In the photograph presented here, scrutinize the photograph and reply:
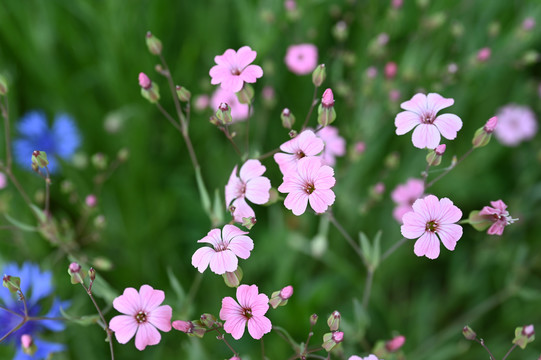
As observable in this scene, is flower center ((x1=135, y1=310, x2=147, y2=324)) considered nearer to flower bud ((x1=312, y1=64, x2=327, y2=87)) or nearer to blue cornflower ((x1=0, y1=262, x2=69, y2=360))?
blue cornflower ((x1=0, y1=262, x2=69, y2=360))

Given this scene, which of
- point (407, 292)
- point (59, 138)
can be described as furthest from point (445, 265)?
point (59, 138)

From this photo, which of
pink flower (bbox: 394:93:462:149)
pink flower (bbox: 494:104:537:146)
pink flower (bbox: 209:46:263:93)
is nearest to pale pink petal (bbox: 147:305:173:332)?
pink flower (bbox: 209:46:263:93)

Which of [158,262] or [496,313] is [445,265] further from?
[158,262]

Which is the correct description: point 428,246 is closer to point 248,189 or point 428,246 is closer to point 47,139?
point 248,189

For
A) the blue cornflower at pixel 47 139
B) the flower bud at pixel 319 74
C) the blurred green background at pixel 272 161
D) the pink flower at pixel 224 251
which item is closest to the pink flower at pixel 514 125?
the blurred green background at pixel 272 161

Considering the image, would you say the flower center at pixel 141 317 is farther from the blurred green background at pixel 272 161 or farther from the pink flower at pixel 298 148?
the blurred green background at pixel 272 161

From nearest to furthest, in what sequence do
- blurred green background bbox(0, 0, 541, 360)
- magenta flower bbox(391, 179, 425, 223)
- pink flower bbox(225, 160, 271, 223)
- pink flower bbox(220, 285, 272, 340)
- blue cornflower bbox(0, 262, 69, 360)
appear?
1. pink flower bbox(220, 285, 272, 340)
2. pink flower bbox(225, 160, 271, 223)
3. blue cornflower bbox(0, 262, 69, 360)
4. magenta flower bbox(391, 179, 425, 223)
5. blurred green background bbox(0, 0, 541, 360)

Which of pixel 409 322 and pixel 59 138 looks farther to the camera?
pixel 409 322
